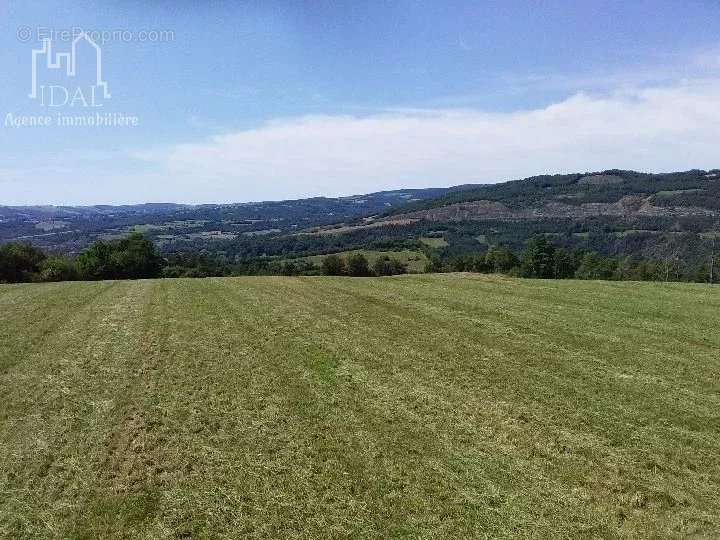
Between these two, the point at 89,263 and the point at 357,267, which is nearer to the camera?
the point at 89,263

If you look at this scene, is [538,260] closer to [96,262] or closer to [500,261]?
[500,261]

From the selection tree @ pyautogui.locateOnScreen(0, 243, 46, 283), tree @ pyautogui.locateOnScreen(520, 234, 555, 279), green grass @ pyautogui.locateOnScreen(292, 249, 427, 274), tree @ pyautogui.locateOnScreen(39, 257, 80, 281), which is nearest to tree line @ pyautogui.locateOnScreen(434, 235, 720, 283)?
tree @ pyautogui.locateOnScreen(520, 234, 555, 279)

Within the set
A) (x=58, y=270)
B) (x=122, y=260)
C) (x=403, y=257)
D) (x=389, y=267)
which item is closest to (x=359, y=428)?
(x=58, y=270)

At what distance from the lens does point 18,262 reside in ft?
226

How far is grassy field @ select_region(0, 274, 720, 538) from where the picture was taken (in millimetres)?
9141

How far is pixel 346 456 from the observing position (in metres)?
11.2

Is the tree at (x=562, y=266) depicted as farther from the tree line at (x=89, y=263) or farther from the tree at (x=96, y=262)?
the tree at (x=96, y=262)

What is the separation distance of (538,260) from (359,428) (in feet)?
292

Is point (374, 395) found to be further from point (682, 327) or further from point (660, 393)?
point (682, 327)

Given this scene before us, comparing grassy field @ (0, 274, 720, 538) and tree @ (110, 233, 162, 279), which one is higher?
tree @ (110, 233, 162, 279)

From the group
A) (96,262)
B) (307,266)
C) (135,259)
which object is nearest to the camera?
(96,262)

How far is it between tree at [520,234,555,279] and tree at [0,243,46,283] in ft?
250

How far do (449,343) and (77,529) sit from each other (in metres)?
15.0

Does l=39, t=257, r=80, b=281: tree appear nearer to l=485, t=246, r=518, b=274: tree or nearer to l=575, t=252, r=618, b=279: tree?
l=485, t=246, r=518, b=274: tree
